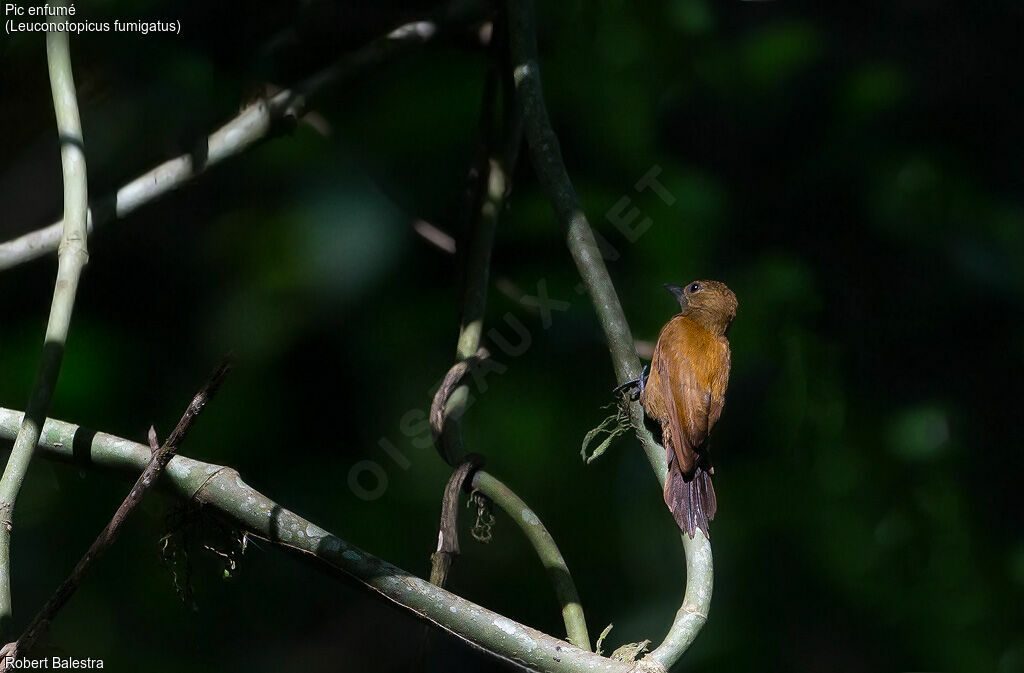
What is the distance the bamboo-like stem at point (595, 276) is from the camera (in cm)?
154

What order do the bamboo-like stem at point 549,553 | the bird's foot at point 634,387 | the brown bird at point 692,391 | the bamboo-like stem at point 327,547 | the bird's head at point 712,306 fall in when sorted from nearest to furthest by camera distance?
the bamboo-like stem at point 327,547 < the bamboo-like stem at point 549,553 < the bird's foot at point 634,387 < the brown bird at point 692,391 < the bird's head at point 712,306

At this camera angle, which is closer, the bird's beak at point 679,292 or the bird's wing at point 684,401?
the bird's wing at point 684,401

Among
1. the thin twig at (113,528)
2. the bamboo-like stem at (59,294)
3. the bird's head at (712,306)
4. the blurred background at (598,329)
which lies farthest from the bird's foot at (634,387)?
the bamboo-like stem at (59,294)

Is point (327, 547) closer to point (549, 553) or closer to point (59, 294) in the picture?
point (549, 553)

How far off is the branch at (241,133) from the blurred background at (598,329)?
0.52 ft

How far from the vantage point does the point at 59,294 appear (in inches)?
63.5

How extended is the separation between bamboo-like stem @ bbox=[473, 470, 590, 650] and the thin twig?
737 mm

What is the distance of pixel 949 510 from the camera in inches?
105

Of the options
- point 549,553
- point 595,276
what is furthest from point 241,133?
point 549,553

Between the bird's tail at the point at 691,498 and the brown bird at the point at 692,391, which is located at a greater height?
the brown bird at the point at 692,391

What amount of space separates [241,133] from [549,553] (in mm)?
1252

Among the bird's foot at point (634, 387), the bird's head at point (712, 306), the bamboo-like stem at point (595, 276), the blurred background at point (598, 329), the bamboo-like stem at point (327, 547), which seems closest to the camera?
the bamboo-like stem at point (327, 547)

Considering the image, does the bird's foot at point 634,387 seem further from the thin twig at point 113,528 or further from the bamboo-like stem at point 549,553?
the thin twig at point 113,528

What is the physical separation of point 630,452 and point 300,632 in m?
1.22
